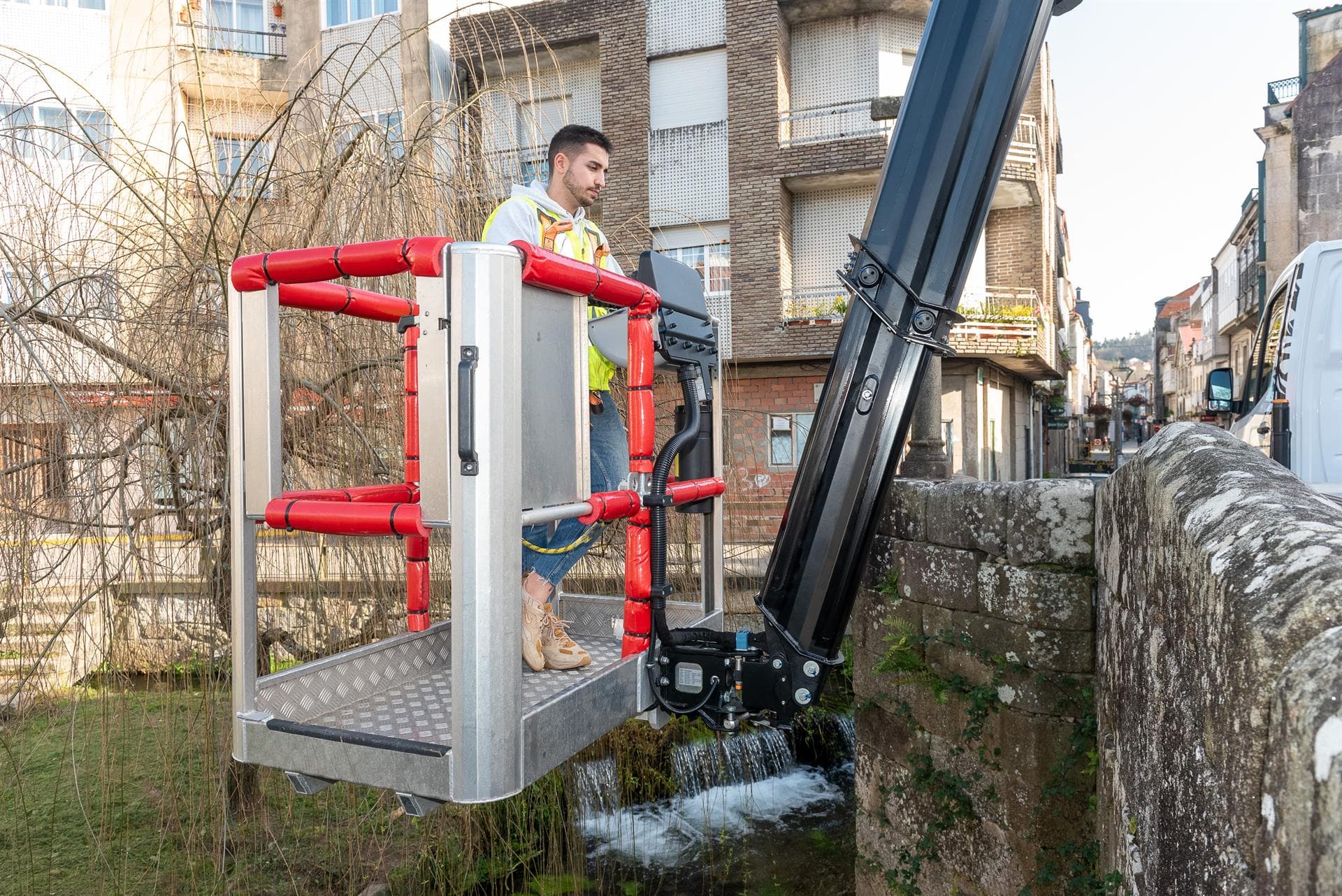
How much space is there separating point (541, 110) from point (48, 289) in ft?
8.14

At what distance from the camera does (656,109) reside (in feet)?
62.2

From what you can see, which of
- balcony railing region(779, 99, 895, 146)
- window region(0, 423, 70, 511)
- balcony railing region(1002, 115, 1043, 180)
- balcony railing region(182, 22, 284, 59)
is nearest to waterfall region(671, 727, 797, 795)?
window region(0, 423, 70, 511)

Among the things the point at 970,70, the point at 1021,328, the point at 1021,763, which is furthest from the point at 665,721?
the point at 1021,328

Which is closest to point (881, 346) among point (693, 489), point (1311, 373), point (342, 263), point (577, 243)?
point (693, 489)

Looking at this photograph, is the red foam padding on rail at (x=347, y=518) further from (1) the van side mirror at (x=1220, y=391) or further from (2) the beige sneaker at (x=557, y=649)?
(1) the van side mirror at (x=1220, y=391)

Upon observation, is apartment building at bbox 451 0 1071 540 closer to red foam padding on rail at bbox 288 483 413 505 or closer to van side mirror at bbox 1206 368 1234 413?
van side mirror at bbox 1206 368 1234 413

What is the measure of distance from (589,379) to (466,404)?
2.72 feet

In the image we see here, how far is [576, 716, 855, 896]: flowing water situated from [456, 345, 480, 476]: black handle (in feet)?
13.3

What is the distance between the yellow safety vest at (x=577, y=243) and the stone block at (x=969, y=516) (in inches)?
71.3

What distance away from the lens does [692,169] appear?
18.8m

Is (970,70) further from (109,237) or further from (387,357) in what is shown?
(109,237)

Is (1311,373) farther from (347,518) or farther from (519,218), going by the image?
(347,518)

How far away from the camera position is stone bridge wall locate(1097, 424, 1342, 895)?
100 centimetres

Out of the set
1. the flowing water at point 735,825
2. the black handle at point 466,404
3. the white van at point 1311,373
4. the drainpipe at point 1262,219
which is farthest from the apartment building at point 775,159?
the black handle at point 466,404
